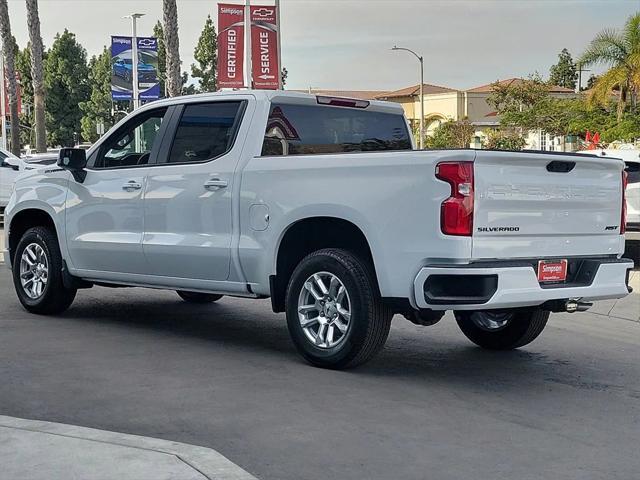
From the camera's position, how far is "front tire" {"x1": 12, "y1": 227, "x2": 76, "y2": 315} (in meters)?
9.94

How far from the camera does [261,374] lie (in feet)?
24.9

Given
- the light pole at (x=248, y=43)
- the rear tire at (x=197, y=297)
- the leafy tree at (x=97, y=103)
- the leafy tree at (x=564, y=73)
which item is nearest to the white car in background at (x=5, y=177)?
the light pole at (x=248, y=43)

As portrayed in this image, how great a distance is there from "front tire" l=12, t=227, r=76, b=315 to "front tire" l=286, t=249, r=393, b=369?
3064mm

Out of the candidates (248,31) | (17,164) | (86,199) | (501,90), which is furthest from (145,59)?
(86,199)

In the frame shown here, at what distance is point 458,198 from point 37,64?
34482 millimetres

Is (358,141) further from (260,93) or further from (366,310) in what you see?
(366,310)

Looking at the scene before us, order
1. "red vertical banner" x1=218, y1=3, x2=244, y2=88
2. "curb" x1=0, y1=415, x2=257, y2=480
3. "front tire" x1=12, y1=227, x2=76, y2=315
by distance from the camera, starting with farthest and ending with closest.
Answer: "red vertical banner" x1=218, y1=3, x2=244, y2=88
"front tire" x1=12, y1=227, x2=76, y2=315
"curb" x1=0, y1=415, x2=257, y2=480

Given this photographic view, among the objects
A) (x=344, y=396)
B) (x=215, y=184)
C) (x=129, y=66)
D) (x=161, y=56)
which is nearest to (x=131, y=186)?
(x=215, y=184)

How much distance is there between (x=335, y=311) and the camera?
761 centimetres

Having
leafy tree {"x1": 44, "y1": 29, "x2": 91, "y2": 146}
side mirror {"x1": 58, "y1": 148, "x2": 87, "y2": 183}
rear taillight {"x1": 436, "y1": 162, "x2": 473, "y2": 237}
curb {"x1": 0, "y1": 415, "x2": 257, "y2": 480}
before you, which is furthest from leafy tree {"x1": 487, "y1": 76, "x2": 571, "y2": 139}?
curb {"x1": 0, "y1": 415, "x2": 257, "y2": 480}

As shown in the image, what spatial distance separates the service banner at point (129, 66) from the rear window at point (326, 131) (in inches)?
Answer: 1657

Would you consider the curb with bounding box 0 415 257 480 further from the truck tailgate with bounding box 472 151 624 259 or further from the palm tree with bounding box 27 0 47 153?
the palm tree with bounding box 27 0 47 153

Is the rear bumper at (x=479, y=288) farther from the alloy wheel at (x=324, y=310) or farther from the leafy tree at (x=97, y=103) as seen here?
the leafy tree at (x=97, y=103)

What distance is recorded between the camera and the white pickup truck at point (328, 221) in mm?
6922
